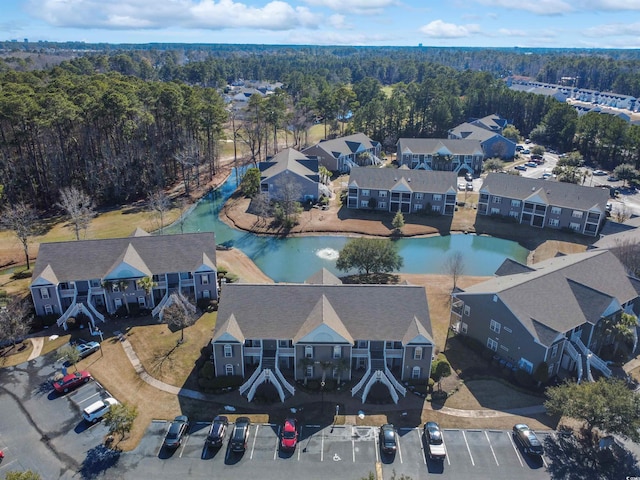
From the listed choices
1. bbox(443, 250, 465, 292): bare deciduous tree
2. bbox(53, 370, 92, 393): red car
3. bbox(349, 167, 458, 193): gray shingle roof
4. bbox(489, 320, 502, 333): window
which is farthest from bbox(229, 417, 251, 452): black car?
bbox(349, 167, 458, 193): gray shingle roof

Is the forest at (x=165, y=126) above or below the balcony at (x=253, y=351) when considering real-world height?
above

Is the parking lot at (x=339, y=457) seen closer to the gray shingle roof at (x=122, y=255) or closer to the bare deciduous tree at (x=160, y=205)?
the gray shingle roof at (x=122, y=255)

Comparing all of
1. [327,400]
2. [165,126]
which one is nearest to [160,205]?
[165,126]

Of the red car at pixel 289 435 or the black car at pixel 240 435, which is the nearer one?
the black car at pixel 240 435

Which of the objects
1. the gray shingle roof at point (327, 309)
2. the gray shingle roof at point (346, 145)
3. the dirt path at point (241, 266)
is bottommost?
the dirt path at point (241, 266)

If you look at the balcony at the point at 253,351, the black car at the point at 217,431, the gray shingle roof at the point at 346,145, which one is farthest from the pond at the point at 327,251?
the gray shingle roof at the point at 346,145

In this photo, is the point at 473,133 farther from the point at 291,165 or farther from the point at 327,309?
the point at 327,309

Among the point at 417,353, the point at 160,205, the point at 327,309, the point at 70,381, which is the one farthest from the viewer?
the point at 160,205
